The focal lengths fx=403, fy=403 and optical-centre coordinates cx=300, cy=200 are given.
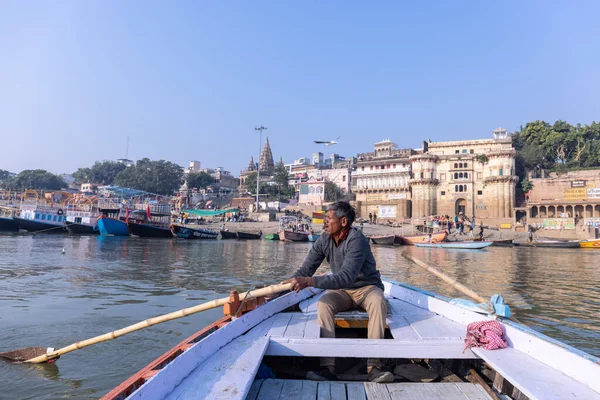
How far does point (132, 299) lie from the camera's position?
787 centimetres

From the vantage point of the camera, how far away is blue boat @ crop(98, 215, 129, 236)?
33000 mm

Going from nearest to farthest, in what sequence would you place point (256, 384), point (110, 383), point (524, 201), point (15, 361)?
point (256, 384) → point (110, 383) → point (15, 361) → point (524, 201)

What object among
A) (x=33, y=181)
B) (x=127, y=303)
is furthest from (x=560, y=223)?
(x=33, y=181)

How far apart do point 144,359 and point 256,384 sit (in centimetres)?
238

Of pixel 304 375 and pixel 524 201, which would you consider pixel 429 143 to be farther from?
pixel 304 375

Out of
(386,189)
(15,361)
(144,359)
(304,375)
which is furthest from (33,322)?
(386,189)

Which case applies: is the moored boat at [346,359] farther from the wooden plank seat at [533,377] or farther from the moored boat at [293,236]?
the moored boat at [293,236]

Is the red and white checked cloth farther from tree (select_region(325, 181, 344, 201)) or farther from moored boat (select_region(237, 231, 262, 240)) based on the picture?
tree (select_region(325, 181, 344, 201))

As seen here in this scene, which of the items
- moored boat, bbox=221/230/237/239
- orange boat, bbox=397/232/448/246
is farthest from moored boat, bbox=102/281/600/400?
moored boat, bbox=221/230/237/239

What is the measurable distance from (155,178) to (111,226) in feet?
141

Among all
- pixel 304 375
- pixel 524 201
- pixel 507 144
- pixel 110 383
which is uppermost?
pixel 507 144

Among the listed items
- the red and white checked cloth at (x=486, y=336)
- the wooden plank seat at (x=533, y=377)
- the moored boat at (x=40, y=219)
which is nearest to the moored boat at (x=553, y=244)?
the red and white checked cloth at (x=486, y=336)

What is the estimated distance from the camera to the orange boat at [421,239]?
29672 millimetres

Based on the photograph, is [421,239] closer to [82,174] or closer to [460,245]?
[460,245]
